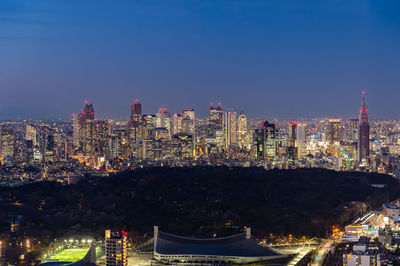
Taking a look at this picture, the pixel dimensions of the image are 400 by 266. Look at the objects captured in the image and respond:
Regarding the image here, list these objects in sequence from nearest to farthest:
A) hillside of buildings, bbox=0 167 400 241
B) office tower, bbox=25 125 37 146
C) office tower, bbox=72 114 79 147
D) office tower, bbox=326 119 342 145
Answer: hillside of buildings, bbox=0 167 400 241 → office tower, bbox=25 125 37 146 → office tower, bbox=72 114 79 147 → office tower, bbox=326 119 342 145

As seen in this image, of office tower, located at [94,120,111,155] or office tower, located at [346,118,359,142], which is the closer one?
office tower, located at [94,120,111,155]

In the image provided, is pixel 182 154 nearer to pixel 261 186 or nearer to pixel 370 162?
pixel 370 162

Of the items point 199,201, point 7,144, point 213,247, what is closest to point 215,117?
point 7,144

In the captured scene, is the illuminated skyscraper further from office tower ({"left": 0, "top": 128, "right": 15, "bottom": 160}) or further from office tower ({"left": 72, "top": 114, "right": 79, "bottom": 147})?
office tower ({"left": 0, "top": 128, "right": 15, "bottom": 160})

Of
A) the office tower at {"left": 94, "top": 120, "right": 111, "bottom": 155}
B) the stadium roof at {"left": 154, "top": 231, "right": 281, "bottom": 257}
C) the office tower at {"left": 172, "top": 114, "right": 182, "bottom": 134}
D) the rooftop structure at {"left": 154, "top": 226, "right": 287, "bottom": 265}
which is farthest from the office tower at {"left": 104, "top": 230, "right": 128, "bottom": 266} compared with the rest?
the office tower at {"left": 172, "top": 114, "right": 182, "bottom": 134}

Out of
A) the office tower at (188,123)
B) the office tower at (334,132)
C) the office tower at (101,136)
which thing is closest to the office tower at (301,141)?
the office tower at (334,132)

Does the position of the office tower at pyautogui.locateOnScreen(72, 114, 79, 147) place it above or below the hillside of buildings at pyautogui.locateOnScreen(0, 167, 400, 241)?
above

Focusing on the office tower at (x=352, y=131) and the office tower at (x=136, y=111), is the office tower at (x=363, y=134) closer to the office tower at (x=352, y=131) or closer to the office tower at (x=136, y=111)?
the office tower at (x=352, y=131)

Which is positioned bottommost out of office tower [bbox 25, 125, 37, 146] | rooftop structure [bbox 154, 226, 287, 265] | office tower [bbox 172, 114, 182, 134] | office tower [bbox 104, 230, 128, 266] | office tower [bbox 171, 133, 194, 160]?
rooftop structure [bbox 154, 226, 287, 265]
